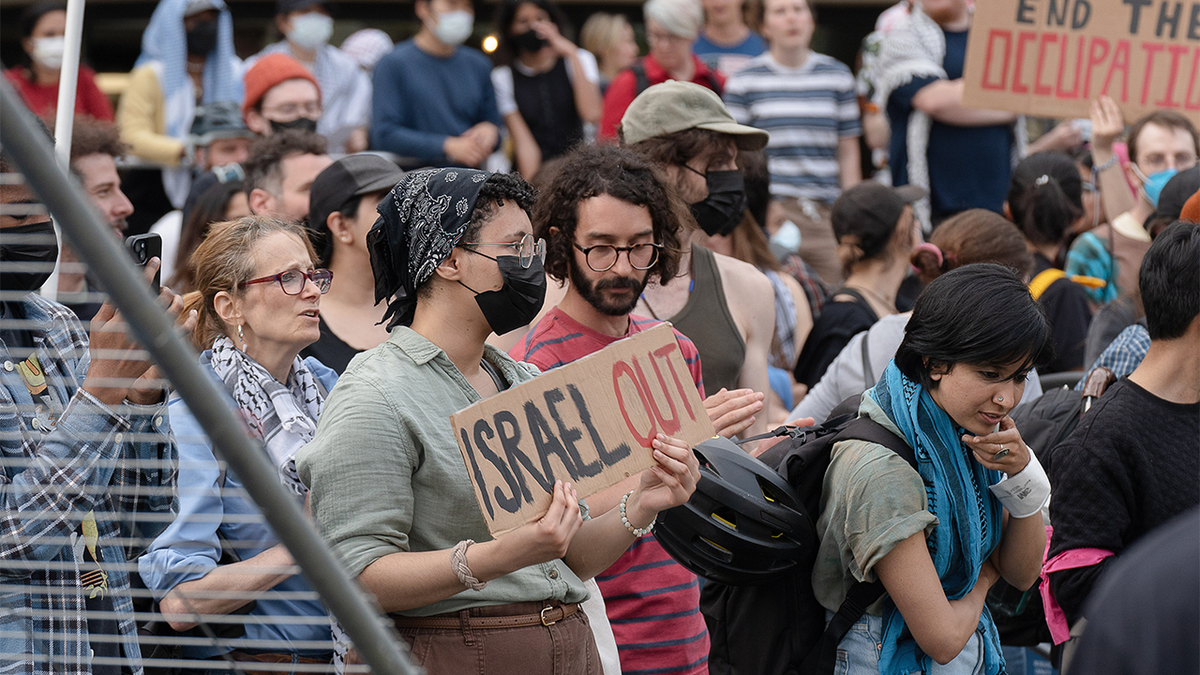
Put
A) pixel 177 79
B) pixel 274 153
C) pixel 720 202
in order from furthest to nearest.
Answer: pixel 177 79, pixel 274 153, pixel 720 202

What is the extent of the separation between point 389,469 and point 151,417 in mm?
649

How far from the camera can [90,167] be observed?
4.84m

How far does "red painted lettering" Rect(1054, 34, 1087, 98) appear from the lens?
6480 mm

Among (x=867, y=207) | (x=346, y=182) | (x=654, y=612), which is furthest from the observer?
(x=867, y=207)

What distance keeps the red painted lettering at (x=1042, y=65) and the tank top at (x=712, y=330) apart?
3.05 meters

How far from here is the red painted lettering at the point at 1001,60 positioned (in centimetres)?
652

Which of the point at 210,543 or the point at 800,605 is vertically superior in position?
the point at 210,543

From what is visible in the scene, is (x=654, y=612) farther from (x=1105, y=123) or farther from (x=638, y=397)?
(x=1105, y=123)

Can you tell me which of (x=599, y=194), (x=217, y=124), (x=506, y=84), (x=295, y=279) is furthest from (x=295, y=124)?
(x=599, y=194)

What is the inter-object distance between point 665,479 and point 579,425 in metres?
0.22

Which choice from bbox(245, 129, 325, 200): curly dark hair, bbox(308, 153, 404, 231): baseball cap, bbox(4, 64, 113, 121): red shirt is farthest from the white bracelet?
bbox(4, 64, 113, 121): red shirt

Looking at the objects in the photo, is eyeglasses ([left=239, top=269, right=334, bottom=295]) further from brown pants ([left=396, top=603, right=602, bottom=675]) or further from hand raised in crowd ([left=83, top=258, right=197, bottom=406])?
brown pants ([left=396, top=603, right=602, bottom=675])

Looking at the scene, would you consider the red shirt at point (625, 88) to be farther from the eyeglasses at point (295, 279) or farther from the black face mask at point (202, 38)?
the eyeglasses at point (295, 279)

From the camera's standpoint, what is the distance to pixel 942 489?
3.08 meters
